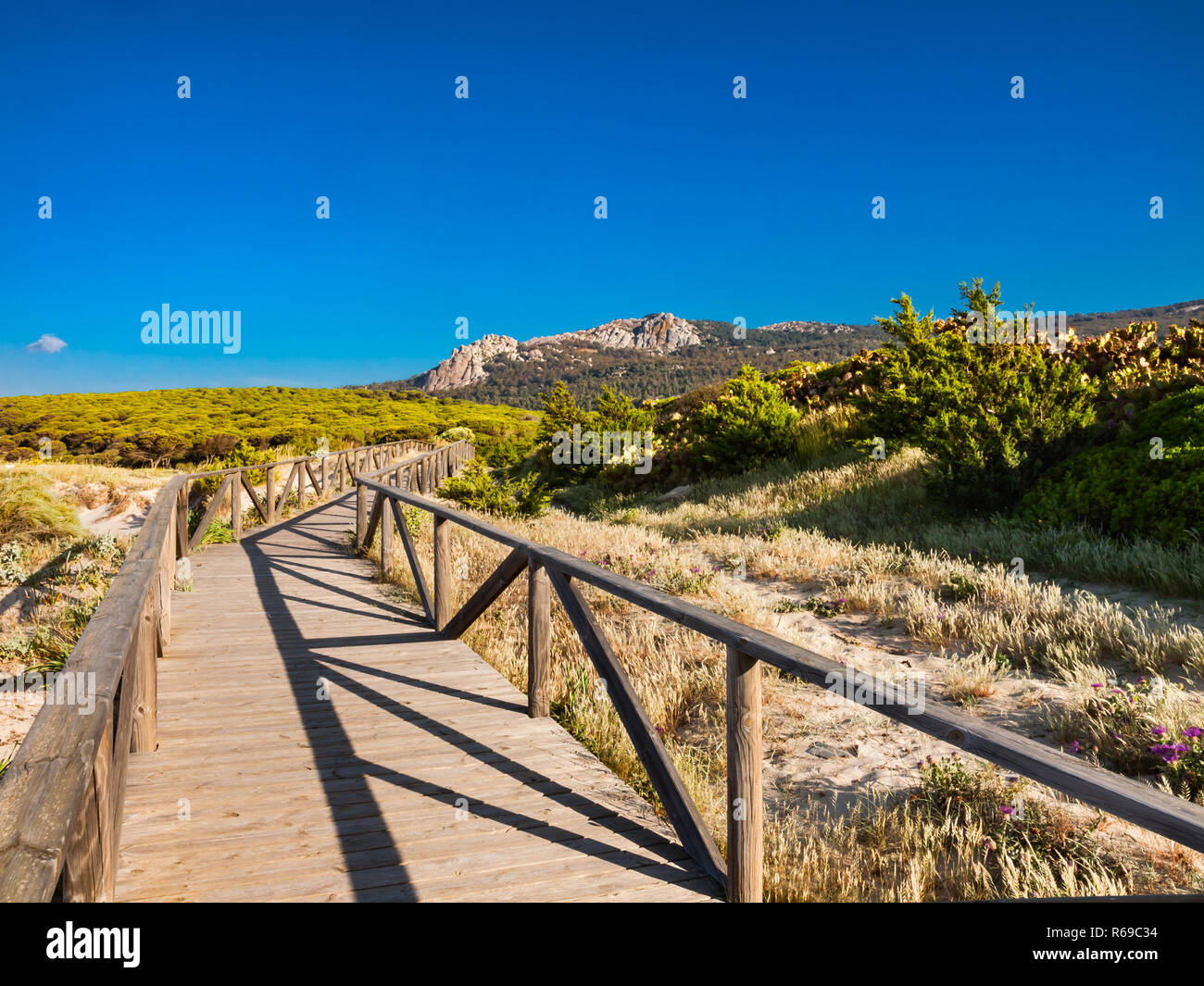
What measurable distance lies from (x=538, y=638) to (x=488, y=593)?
0.91 meters

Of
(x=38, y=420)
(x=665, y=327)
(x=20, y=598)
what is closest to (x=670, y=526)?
(x=20, y=598)

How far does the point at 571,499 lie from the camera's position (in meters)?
17.0

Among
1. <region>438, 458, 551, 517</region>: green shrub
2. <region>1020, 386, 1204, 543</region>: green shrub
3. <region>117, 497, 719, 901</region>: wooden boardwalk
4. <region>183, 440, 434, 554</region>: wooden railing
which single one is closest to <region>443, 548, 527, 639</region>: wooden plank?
<region>117, 497, 719, 901</region>: wooden boardwalk

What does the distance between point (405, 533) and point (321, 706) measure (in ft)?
8.14

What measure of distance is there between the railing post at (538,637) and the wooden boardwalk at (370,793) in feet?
0.36

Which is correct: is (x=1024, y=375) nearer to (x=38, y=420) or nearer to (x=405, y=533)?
(x=405, y=533)

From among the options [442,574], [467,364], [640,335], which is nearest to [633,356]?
[640,335]

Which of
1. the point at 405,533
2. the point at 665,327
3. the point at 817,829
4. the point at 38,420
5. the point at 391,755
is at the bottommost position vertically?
the point at 817,829

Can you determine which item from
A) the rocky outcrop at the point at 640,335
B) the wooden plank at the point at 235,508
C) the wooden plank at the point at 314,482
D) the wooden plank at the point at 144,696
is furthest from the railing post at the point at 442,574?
the rocky outcrop at the point at 640,335

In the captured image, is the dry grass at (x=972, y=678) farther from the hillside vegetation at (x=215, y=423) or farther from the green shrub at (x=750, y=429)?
the hillside vegetation at (x=215, y=423)

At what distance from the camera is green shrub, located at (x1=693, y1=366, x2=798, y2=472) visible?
14734mm

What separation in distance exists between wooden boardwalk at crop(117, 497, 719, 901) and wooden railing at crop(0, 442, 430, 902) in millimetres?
320

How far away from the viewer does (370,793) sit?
123 inches
